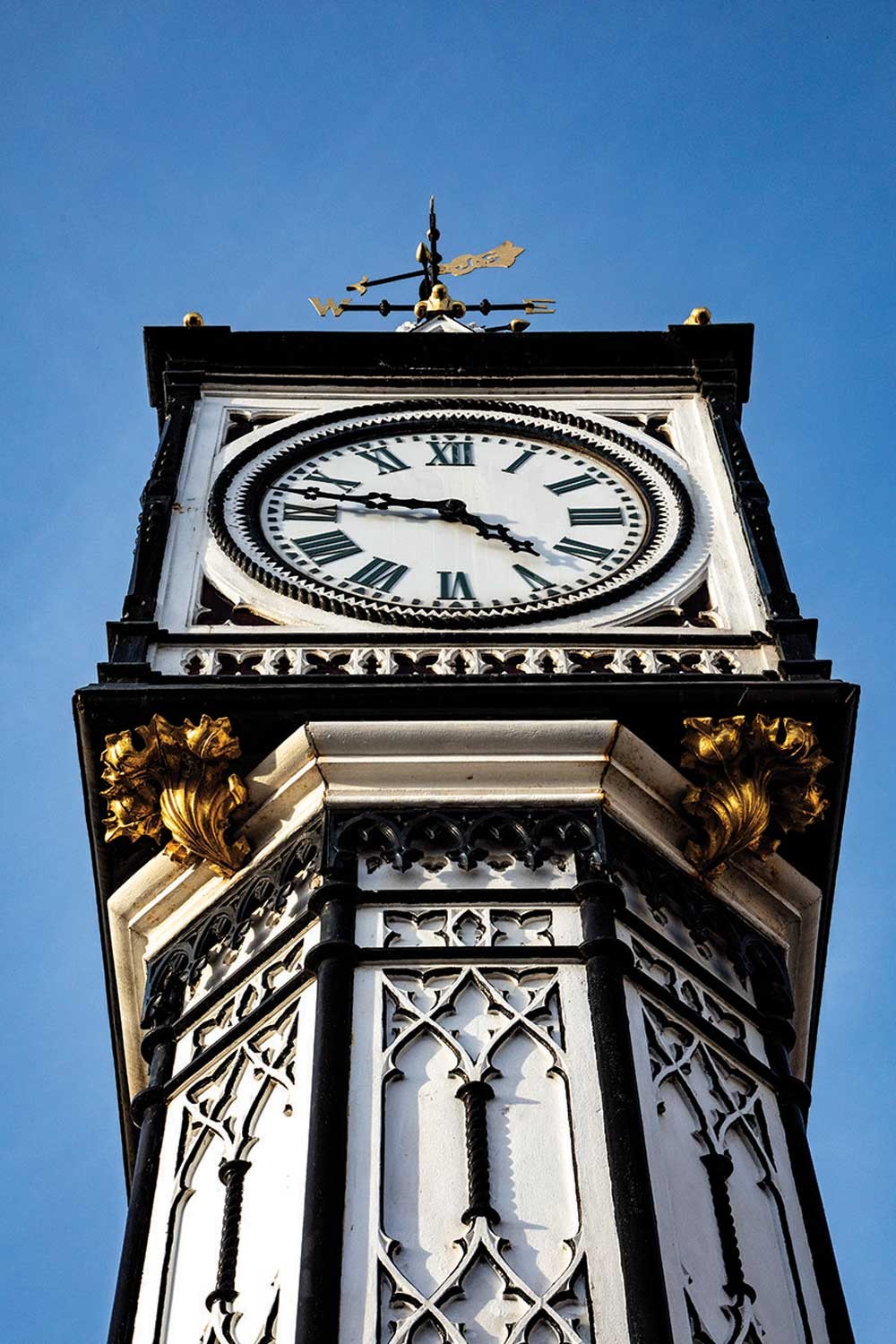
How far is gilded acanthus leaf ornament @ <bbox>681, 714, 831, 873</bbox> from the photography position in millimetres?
11039

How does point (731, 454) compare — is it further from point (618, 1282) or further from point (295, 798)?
point (618, 1282)

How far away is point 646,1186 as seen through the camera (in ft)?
29.1

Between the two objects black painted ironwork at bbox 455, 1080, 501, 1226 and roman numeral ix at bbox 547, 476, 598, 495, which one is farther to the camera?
roman numeral ix at bbox 547, 476, 598, 495

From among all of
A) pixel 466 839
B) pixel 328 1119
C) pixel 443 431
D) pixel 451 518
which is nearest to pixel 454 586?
pixel 451 518

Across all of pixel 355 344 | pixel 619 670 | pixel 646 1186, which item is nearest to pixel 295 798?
pixel 619 670

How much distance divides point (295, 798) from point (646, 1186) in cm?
292

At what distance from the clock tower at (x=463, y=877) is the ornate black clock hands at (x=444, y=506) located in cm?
4

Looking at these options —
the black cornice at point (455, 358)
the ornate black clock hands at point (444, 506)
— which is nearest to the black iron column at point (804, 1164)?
the ornate black clock hands at point (444, 506)

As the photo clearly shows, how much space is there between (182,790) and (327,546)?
288cm

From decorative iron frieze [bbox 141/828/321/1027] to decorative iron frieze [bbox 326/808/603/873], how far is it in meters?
0.19

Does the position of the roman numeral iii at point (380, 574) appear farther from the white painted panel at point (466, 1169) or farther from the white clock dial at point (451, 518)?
the white painted panel at point (466, 1169)

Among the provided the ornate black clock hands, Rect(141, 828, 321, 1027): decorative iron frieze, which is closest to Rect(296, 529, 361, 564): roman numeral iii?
the ornate black clock hands

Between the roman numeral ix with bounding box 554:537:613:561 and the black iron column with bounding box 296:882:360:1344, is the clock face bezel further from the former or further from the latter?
the black iron column with bounding box 296:882:360:1344

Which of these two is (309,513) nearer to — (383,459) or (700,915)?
(383,459)
